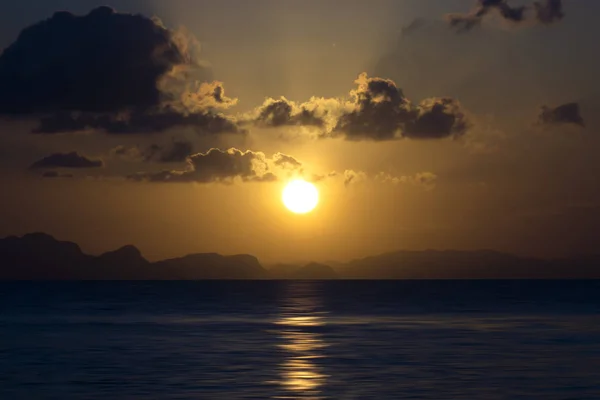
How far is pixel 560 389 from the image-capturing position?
4556 centimetres

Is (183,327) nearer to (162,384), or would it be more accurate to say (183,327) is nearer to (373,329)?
(373,329)

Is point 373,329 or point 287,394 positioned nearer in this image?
point 287,394

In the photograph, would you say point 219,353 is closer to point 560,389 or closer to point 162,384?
point 162,384

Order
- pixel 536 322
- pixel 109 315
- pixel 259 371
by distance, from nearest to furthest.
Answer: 1. pixel 259 371
2. pixel 536 322
3. pixel 109 315

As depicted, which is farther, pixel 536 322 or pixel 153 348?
pixel 536 322

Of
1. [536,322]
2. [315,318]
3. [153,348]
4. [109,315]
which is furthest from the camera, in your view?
[109,315]

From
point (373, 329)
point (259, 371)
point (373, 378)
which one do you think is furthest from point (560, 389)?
point (373, 329)

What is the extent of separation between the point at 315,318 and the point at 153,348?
46257mm

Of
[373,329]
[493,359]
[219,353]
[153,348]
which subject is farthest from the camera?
[373,329]

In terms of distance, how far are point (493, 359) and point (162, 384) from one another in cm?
2131

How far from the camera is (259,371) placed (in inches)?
2080

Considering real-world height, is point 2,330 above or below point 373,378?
above

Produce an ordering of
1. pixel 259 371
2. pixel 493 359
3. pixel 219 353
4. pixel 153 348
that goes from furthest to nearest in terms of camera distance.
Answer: pixel 153 348, pixel 219 353, pixel 493 359, pixel 259 371

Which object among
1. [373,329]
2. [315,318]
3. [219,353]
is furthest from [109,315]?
[219,353]
